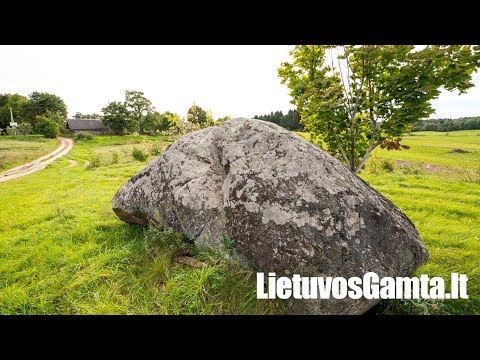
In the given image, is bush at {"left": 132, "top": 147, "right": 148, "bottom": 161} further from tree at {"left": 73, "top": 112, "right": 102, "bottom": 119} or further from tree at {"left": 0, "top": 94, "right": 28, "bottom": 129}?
tree at {"left": 73, "top": 112, "right": 102, "bottom": 119}

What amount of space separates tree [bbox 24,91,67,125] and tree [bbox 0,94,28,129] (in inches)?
39.6

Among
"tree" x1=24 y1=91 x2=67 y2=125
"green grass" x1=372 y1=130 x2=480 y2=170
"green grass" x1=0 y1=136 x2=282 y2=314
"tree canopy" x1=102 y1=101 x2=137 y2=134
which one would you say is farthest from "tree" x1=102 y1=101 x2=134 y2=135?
"green grass" x1=0 y1=136 x2=282 y2=314

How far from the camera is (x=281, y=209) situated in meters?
3.18

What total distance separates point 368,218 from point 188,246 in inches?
100

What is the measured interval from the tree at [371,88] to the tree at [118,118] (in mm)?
40052

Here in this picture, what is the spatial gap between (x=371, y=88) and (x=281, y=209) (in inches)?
133

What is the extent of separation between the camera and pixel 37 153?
23.0 metres

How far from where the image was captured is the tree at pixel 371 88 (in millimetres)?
3776

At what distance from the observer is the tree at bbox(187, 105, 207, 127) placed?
17.5 metres

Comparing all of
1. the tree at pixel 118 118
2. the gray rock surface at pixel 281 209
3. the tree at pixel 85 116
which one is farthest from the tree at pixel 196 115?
the tree at pixel 85 116

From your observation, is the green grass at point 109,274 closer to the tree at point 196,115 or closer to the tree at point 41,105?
the tree at point 196,115

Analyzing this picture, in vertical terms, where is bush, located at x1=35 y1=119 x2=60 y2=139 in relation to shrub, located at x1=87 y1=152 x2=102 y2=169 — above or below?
above
